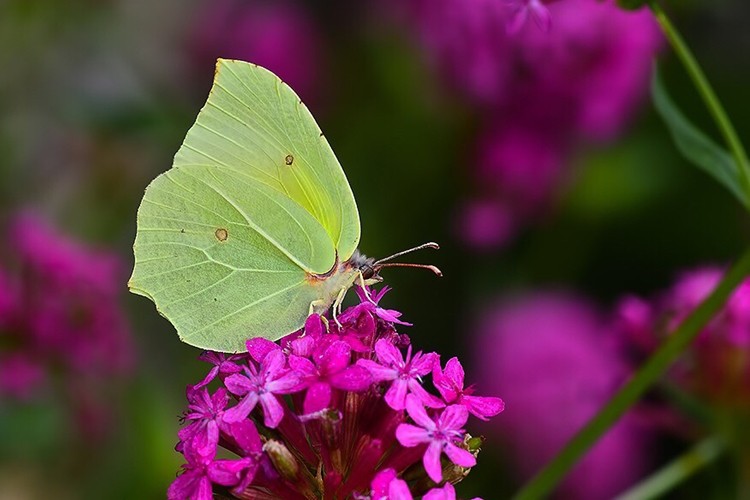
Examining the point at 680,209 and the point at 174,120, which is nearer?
the point at 174,120

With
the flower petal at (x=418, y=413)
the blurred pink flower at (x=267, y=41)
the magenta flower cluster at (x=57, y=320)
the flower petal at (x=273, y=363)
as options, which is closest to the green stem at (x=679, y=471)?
the flower petal at (x=418, y=413)

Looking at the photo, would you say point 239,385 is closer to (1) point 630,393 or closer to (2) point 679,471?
(1) point 630,393

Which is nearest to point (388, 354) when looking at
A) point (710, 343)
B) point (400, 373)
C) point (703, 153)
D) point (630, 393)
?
point (400, 373)

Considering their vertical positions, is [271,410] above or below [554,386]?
above

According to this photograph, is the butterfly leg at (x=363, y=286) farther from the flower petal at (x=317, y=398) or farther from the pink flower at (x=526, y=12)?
the pink flower at (x=526, y=12)

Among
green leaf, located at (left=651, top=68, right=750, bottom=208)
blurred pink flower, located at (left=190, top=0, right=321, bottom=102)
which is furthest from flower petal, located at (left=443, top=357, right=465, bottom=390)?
blurred pink flower, located at (left=190, top=0, right=321, bottom=102)

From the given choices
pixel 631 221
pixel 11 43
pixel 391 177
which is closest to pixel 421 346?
pixel 391 177

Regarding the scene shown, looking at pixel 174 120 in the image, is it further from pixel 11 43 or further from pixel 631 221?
pixel 631 221
